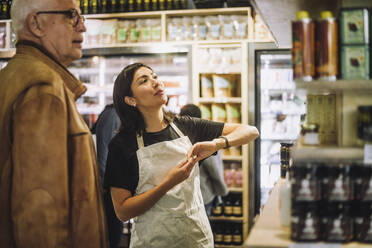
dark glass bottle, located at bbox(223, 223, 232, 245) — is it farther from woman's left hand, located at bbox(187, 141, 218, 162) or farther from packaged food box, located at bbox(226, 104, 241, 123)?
woman's left hand, located at bbox(187, 141, 218, 162)

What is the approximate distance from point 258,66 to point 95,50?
1856 mm

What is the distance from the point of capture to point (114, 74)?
492 centimetres

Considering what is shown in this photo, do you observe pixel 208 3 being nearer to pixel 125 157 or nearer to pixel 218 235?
pixel 218 235

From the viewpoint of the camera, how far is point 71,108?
155 centimetres

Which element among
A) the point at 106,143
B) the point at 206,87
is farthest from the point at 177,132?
the point at 206,87

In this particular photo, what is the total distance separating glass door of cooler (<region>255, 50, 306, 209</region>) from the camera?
450 centimetres

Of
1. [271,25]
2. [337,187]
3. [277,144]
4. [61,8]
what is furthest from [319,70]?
[277,144]

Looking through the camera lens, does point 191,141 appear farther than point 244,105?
No

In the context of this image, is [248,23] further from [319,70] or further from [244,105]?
[319,70]

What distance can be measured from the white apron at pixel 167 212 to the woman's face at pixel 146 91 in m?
0.23

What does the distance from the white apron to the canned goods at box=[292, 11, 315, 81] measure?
0.96 metres

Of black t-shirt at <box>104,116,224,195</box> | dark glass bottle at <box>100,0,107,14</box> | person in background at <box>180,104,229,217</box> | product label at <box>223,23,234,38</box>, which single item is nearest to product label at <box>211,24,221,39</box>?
product label at <box>223,23,234,38</box>

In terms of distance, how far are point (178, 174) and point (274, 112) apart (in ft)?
9.45

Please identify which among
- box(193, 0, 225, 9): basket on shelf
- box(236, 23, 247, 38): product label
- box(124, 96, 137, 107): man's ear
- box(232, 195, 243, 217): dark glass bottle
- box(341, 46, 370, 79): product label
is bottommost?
box(232, 195, 243, 217): dark glass bottle
